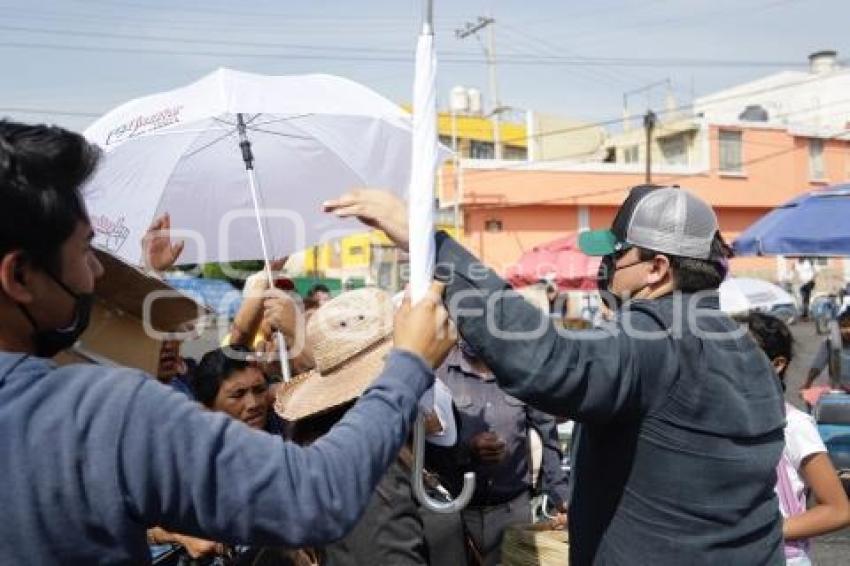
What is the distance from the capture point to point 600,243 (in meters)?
2.24

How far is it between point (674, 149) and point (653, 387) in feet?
111

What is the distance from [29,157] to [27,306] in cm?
23

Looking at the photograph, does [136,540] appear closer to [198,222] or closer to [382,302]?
[382,302]

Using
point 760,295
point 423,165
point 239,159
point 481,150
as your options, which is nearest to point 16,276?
point 423,165

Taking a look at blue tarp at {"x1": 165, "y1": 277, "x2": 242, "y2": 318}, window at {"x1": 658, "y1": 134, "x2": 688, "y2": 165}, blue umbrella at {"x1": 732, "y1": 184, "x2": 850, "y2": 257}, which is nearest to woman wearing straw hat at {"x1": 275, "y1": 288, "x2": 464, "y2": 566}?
blue umbrella at {"x1": 732, "y1": 184, "x2": 850, "y2": 257}

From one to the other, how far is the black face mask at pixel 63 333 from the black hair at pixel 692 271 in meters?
1.31

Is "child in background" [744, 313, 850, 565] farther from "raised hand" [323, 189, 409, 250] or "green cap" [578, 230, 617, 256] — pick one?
"raised hand" [323, 189, 409, 250]

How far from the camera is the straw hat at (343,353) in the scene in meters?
2.33

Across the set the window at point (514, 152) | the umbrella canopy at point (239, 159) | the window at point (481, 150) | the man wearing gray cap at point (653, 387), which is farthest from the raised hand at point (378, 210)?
the window at point (514, 152)

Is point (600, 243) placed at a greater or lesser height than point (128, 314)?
greater

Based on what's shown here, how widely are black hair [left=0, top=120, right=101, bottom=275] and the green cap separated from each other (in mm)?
1335

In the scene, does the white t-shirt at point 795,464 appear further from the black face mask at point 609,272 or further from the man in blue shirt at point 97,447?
the man in blue shirt at point 97,447

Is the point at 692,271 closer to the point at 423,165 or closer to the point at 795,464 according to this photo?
the point at 423,165

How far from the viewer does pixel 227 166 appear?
14.7ft
